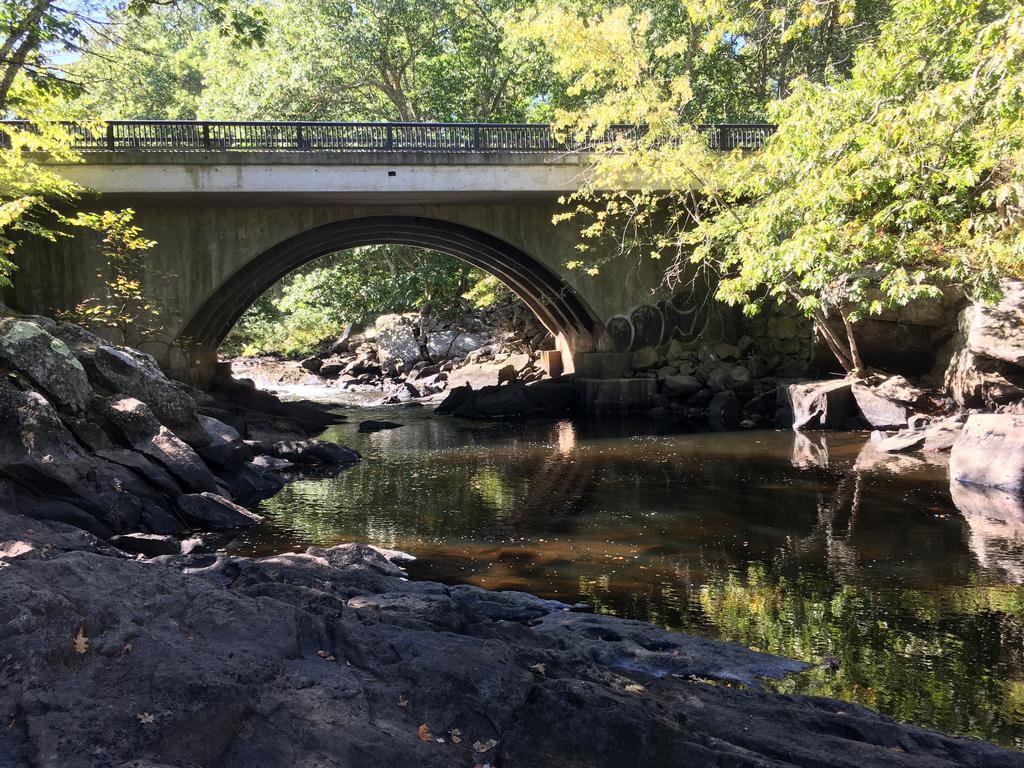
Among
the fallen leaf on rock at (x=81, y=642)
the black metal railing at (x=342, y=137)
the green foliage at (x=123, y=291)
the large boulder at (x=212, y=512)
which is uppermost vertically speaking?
the black metal railing at (x=342, y=137)

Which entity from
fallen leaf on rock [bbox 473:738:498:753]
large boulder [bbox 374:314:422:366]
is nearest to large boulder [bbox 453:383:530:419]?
large boulder [bbox 374:314:422:366]

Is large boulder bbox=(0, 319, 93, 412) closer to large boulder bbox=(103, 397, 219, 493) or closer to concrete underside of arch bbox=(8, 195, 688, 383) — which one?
large boulder bbox=(103, 397, 219, 493)

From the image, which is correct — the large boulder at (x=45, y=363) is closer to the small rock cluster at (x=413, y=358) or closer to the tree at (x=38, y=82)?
the tree at (x=38, y=82)

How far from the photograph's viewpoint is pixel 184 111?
122 ft

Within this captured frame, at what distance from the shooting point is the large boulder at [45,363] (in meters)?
9.81

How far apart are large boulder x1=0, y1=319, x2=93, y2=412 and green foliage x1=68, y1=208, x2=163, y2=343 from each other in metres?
6.82

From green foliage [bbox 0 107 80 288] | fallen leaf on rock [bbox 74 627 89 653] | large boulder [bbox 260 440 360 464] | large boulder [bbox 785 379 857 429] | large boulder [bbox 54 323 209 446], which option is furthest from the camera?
large boulder [bbox 785 379 857 429]

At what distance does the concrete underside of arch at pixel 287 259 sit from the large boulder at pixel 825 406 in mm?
4985

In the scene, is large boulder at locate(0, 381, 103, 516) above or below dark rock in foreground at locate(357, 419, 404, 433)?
above

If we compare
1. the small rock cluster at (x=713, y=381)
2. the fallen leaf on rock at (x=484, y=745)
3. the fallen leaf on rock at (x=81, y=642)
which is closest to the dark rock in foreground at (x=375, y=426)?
the small rock cluster at (x=713, y=381)

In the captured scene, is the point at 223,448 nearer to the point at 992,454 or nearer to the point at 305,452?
the point at 305,452

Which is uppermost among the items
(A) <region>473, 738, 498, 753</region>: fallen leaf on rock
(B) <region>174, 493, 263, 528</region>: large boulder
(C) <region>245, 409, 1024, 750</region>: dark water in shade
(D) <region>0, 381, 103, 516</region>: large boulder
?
(D) <region>0, 381, 103, 516</region>: large boulder

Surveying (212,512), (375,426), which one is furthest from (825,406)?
(212,512)

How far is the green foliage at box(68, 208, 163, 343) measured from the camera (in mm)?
17094
